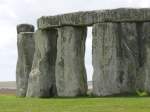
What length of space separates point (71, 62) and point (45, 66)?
1.80 m

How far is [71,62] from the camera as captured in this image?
30891 mm

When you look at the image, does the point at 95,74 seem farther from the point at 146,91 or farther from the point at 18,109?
the point at 18,109

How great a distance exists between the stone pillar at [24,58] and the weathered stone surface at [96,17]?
372 cm

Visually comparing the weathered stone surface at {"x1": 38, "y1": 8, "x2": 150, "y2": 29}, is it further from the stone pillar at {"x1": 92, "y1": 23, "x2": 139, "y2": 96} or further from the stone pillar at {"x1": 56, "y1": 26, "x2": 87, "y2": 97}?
the stone pillar at {"x1": 56, "y1": 26, "x2": 87, "y2": 97}

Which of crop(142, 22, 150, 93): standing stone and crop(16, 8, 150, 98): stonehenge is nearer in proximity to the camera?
crop(16, 8, 150, 98): stonehenge

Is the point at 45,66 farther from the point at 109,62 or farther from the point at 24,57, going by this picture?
the point at 109,62

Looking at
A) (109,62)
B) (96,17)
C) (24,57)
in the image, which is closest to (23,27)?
(24,57)

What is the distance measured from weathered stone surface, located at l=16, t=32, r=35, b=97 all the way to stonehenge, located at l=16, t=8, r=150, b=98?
169 centimetres

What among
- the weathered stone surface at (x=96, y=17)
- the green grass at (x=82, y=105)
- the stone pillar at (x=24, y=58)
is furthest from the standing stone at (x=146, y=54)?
the stone pillar at (x=24, y=58)

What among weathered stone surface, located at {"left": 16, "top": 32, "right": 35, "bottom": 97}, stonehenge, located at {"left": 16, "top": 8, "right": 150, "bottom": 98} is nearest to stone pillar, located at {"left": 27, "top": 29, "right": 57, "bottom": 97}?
stonehenge, located at {"left": 16, "top": 8, "right": 150, "bottom": 98}

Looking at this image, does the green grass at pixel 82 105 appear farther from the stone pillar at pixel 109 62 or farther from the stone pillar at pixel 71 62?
the stone pillar at pixel 71 62

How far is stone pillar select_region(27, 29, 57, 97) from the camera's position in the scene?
31.9 metres

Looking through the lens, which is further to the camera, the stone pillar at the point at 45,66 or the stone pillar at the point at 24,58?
the stone pillar at the point at 24,58

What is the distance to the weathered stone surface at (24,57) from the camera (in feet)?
115
